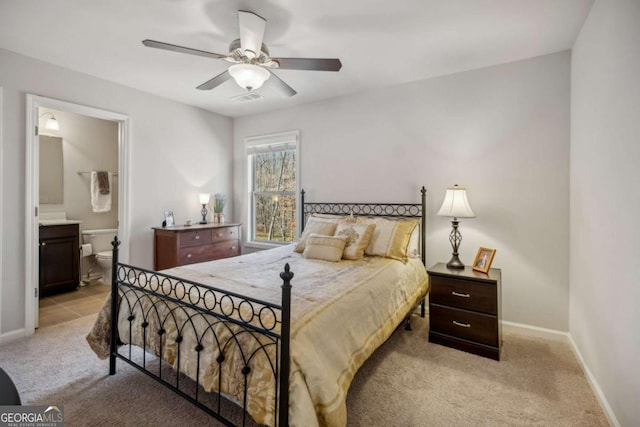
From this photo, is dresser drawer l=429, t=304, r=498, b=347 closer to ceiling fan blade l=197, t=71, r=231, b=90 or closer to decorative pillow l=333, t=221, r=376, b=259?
decorative pillow l=333, t=221, r=376, b=259

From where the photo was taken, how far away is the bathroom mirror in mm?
4340

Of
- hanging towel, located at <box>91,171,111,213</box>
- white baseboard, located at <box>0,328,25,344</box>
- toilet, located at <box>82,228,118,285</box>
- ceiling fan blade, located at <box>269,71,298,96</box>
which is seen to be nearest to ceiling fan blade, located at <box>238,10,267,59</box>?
ceiling fan blade, located at <box>269,71,298,96</box>

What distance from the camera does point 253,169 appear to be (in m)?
5.05

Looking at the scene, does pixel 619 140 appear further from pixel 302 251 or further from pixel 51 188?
pixel 51 188

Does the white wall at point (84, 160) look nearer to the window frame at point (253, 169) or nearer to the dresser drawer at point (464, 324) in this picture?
the window frame at point (253, 169)

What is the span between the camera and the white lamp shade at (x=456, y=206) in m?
2.80

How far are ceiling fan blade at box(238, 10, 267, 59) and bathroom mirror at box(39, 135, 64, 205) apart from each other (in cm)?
411

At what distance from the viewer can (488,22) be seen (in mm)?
2334

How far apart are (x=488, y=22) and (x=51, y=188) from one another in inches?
231

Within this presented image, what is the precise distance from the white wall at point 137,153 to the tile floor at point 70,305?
424 mm

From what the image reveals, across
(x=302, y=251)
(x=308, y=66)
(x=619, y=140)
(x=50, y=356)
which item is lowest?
(x=50, y=356)

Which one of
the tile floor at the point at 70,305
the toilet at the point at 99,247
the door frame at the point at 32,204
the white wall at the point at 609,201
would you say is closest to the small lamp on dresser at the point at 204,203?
the toilet at the point at 99,247

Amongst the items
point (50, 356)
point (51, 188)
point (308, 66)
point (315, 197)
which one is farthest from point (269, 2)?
point (51, 188)

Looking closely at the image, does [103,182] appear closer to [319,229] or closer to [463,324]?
[319,229]
